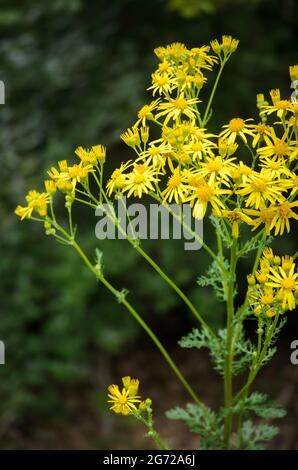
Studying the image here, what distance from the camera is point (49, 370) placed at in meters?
3.09

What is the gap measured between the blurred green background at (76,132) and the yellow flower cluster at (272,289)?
156 centimetres

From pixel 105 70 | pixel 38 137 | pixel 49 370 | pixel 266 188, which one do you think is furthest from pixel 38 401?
pixel 266 188

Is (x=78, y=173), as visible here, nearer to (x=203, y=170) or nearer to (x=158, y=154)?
(x=158, y=154)

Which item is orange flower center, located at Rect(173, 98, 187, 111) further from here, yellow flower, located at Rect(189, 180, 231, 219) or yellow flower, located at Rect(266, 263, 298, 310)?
yellow flower, located at Rect(266, 263, 298, 310)

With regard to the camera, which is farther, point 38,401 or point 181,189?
point 38,401

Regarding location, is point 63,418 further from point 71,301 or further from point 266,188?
point 266,188

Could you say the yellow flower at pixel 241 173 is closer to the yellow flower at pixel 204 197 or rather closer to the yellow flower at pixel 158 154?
the yellow flower at pixel 204 197

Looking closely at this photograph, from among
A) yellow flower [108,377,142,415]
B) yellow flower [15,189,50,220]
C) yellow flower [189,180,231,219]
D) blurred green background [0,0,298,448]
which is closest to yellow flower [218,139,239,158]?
yellow flower [189,180,231,219]

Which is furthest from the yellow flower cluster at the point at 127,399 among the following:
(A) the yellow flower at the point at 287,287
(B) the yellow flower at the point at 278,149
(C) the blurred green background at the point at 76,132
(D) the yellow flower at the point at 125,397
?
(C) the blurred green background at the point at 76,132

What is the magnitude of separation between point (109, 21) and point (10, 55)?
55cm

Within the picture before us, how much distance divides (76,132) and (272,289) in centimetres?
195

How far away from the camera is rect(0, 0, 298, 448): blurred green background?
3004mm

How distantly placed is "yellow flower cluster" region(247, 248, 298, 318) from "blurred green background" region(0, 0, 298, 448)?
61.4 inches

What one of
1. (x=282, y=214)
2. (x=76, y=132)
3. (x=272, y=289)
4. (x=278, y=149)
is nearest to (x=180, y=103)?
(x=278, y=149)
